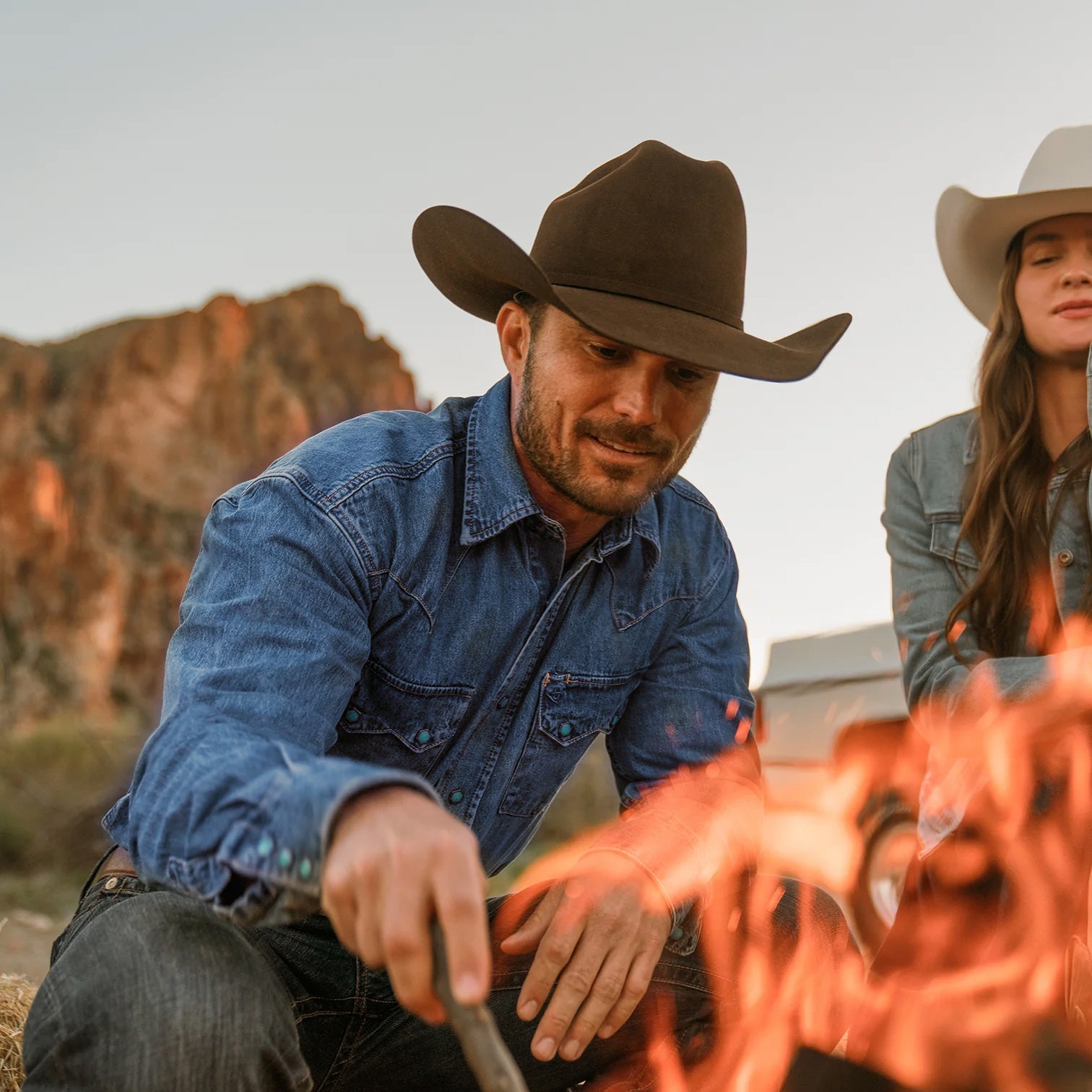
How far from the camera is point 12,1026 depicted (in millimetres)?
3061

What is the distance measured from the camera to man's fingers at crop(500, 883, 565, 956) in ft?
6.72

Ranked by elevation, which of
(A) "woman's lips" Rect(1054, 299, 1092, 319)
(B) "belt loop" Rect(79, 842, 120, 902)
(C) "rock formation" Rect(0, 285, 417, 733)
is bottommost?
(C) "rock formation" Rect(0, 285, 417, 733)

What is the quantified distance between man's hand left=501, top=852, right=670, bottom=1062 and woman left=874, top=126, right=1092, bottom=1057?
1.11 m

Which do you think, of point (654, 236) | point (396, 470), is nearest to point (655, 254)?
point (654, 236)

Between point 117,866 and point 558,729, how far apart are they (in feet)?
2.91

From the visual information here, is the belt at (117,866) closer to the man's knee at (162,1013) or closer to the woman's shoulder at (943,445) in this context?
the man's knee at (162,1013)

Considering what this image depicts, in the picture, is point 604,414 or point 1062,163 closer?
point 604,414

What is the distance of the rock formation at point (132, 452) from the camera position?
27750 millimetres

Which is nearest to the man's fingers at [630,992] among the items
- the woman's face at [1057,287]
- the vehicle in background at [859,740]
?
the woman's face at [1057,287]

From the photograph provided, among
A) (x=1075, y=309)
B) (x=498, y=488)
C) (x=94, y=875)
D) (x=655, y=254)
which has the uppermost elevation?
(x=655, y=254)

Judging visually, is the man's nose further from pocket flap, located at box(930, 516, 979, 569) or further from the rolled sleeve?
pocket flap, located at box(930, 516, 979, 569)

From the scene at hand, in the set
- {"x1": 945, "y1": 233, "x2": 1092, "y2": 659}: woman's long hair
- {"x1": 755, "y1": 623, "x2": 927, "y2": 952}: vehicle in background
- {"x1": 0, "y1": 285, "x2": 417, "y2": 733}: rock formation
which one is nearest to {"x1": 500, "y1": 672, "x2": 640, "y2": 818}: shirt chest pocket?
{"x1": 945, "y1": 233, "x2": 1092, "y2": 659}: woman's long hair

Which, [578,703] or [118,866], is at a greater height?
[578,703]

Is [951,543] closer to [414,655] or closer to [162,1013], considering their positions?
[414,655]
